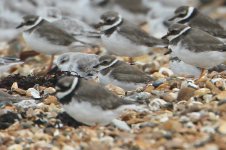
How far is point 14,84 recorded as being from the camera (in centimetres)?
874

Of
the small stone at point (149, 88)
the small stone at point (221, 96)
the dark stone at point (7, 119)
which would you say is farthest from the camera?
the small stone at point (149, 88)

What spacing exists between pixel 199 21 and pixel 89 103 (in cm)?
376

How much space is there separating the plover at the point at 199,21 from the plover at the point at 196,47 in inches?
46.7

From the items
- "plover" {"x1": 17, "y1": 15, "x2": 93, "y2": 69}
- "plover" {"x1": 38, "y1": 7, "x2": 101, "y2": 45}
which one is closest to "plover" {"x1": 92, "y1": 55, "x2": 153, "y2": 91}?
"plover" {"x1": 17, "y1": 15, "x2": 93, "y2": 69}

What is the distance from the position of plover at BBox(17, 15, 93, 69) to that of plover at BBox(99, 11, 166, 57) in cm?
57

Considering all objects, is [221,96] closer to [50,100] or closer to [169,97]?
[169,97]

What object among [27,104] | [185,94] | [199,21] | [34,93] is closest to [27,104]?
[27,104]

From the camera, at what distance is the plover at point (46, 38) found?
9.91m

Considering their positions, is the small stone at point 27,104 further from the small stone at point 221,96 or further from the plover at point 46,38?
the plover at point 46,38

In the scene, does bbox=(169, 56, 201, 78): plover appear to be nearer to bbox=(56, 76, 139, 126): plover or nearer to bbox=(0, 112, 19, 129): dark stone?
bbox=(56, 76, 139, 126): plover

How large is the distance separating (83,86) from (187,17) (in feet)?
12.1

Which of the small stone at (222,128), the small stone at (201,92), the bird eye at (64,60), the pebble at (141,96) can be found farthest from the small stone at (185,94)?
the bird eye at (64,60)

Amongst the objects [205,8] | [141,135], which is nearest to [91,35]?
[141,135]

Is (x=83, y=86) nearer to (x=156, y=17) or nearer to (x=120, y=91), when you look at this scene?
(x=120, y=91)
